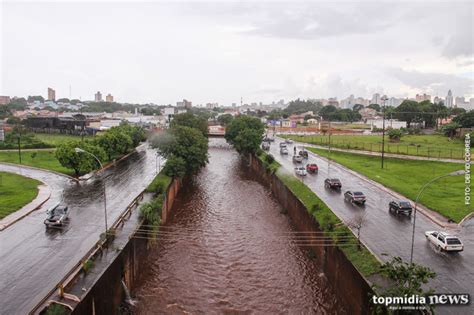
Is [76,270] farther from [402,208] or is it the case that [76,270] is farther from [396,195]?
[396,195]

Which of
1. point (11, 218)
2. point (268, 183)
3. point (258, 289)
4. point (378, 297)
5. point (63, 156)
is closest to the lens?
point (378, 297)

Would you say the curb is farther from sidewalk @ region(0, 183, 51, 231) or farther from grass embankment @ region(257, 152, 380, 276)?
sidewalk @ region(0, 183, 51, 231)

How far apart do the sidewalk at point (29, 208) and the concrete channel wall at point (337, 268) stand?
73.7 feet

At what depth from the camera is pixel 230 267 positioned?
27750mm

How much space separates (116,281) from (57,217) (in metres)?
9.67

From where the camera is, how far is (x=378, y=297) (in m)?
16.8

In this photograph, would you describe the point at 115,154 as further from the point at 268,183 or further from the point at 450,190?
the point at 450,190

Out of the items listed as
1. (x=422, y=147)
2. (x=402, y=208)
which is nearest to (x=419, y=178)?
(x=402, y=208)

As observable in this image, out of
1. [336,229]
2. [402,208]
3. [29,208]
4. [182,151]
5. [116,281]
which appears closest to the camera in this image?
[116,281]

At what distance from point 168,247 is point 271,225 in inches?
406

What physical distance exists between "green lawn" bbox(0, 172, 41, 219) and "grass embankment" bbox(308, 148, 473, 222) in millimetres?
34273

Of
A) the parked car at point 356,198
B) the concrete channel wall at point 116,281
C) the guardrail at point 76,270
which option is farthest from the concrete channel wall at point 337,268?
the guardrail at point 76,270

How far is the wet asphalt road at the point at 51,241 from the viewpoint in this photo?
1939 centimetres

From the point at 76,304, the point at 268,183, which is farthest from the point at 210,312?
the point at 268,183
